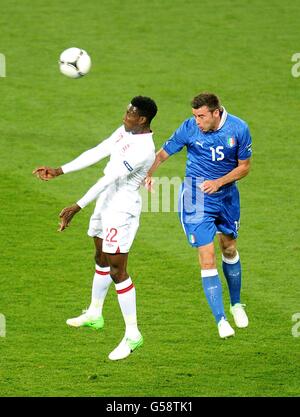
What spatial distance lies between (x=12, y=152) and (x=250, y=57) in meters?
5.62

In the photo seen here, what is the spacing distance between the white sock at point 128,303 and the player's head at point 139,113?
150 cm

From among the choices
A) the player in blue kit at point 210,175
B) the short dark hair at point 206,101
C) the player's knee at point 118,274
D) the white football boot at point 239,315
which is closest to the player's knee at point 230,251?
the player in blue kit at point 210,175

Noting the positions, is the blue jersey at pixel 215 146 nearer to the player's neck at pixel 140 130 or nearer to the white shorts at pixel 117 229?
the player's neck at pixel 140 130

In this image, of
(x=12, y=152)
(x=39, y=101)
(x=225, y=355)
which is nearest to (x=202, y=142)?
(x=225, y=355)

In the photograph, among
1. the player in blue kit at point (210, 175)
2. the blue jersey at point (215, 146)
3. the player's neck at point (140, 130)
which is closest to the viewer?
the player's neck at point (140, 130)

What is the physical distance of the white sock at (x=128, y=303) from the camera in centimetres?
1238

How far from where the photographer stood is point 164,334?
13.7 metres

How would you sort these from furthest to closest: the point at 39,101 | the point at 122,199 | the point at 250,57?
1. the point at 250,57
2. the point at 39,101
3. the point at 122,199

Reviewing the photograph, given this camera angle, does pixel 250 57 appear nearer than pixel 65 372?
No

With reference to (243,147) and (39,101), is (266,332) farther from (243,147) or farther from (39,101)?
(39,101)

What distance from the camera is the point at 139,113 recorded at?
12.0 metres

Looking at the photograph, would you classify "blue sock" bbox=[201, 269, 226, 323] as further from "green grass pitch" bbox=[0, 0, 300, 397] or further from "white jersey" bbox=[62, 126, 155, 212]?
"white jersey" bbox=[62, 126, 155, 212]

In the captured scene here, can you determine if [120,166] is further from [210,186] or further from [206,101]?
[206,101]

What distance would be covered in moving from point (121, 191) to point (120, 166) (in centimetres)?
34
